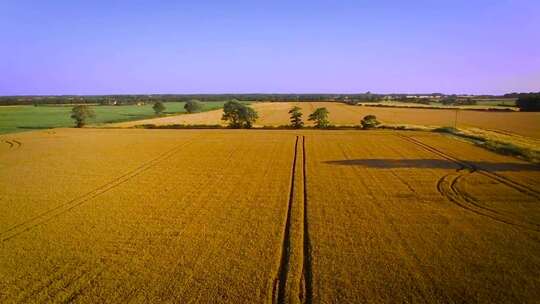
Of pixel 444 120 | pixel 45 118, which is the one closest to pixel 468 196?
pixel 444 120

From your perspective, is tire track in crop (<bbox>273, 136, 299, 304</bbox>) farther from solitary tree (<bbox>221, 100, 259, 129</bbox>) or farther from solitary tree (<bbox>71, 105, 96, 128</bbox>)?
solitary tree (<bbox>71, 105, 96, 128</bbox>)

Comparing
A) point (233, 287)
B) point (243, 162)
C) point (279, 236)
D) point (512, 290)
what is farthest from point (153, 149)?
point (512, 290)

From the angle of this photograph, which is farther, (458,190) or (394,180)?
(394,180)

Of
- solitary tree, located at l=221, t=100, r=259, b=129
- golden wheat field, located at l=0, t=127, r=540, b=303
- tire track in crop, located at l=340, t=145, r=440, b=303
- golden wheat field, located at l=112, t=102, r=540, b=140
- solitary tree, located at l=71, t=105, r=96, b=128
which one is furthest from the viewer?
solitary tree, located at l=71, t=105, r=96, b=128

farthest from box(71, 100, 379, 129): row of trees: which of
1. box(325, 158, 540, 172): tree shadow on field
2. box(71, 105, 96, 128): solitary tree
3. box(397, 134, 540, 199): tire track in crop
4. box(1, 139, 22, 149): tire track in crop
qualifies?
box(325, 158, 540, 172): tree shadow on field

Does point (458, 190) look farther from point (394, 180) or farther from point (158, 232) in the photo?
point (158, 232)

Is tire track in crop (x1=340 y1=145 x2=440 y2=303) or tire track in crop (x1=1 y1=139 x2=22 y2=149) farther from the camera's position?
tire track in crop (x1=1 y1=139 x2=22 y2=149)
